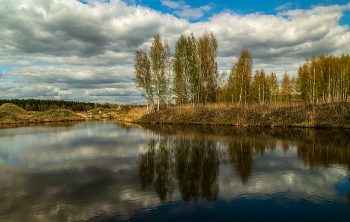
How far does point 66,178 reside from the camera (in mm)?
8008

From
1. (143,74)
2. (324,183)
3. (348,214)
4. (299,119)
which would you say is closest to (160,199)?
(348,214)

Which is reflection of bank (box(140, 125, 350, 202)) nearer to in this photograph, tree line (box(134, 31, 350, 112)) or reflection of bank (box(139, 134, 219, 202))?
reflection of bank (box(139, 134, 219, 202))

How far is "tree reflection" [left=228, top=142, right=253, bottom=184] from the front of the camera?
26.3 ft

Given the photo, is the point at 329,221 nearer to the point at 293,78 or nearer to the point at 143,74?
the point at 143,74

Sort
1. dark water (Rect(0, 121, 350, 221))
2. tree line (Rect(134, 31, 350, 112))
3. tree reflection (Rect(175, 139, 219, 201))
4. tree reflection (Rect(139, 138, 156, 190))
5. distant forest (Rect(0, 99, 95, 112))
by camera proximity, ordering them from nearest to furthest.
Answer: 1. dark water (Rect(0, 121, 350, 221))
2. tree reflection (Rect(175, 139, 219, 201))
3. tree reflection (Rect(139, 138, 156, 190))
4. tree line (Rect(134, 31, 350, 112))
5. distant forest (Rect(0, 99, 95, 112))

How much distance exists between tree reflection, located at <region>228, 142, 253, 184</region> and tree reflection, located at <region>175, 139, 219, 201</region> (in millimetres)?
808

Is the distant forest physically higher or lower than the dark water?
higher

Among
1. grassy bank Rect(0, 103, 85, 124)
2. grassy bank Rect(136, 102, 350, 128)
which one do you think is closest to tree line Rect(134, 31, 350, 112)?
grassy bank Rect(136, 102, 350, 128)

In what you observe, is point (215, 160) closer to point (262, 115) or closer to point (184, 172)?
point (184, 172)

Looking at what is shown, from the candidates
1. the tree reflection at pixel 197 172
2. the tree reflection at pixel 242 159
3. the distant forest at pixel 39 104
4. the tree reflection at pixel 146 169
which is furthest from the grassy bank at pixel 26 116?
the tree reflection at pixel 242 159

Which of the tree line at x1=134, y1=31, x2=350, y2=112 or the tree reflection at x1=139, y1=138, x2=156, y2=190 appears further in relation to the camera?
the tree line at x1=134, y1=31, x2=350, y2=112

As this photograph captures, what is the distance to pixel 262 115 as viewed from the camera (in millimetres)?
26000

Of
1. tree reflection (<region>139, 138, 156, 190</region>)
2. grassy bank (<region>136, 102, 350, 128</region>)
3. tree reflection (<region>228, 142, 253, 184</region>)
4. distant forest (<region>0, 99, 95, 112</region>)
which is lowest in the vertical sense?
tree reflection (<region>228, 142, 253, 184</region>)

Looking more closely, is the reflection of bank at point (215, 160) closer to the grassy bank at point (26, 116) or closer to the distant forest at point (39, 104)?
the grassy bank at point (26, 116)
